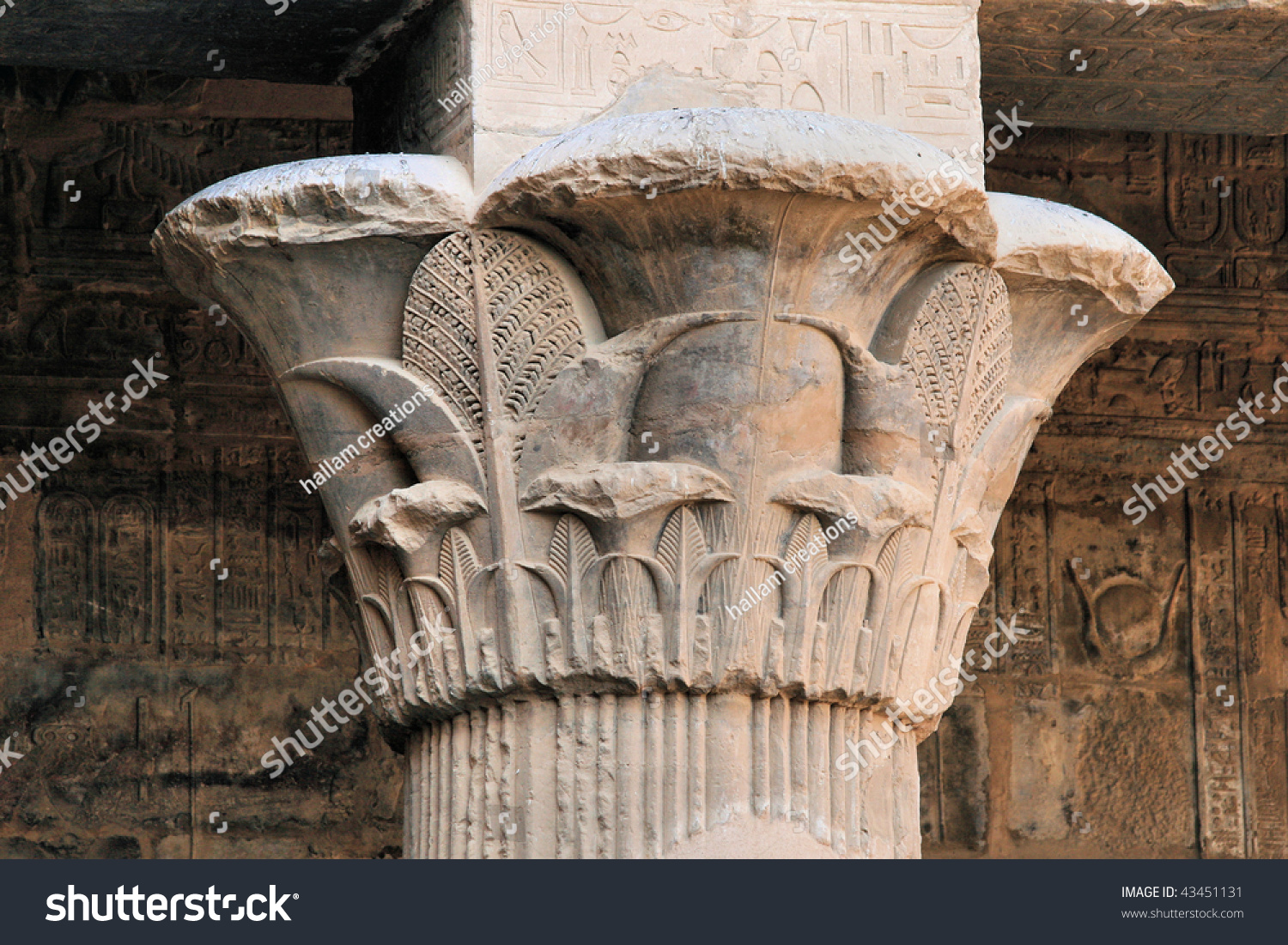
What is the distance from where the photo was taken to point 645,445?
4.05 metres

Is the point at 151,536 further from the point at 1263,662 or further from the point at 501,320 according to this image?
the point at 1263,662

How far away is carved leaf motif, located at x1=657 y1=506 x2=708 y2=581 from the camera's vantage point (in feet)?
13.2

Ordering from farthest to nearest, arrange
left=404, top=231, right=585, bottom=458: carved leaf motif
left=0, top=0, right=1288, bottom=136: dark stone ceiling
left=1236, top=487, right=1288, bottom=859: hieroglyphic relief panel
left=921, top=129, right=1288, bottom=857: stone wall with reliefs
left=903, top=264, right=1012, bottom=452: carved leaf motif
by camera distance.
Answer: left=1236, top=487, right=1288, bottom=859: hieroglyphic relief panel
left=921, top=129, right=1288, bottom=857: stone wall with reliefs
left=0, top=0, right=1288, bottom=136: dark stone ceiling
left=903, top=264, right=1012, bottom=452: carved leaf motif
left=404, top=231, right=585, bottom=458: carved leaf motif

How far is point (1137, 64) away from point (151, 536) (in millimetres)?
3183

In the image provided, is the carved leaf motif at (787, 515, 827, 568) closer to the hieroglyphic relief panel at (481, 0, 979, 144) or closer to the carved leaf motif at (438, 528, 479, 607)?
the carved leaf motif at (438, 528, 479, 607)

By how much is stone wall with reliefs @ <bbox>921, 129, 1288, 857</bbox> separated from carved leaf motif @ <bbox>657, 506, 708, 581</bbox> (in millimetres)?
3026

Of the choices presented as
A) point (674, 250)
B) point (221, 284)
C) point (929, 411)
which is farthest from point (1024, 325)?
point (221, 284)

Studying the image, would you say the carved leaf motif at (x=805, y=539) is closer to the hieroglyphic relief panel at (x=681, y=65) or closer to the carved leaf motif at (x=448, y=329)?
the carved leaf motif at (x=448, y=329)

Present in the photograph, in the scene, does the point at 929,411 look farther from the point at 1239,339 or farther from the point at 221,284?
the point at 1239,339

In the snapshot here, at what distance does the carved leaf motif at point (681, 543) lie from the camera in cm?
402

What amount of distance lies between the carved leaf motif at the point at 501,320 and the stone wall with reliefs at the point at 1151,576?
3.14 m

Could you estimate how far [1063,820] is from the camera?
6906 mm

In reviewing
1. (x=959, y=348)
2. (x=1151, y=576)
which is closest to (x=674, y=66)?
(x=959, y=348)

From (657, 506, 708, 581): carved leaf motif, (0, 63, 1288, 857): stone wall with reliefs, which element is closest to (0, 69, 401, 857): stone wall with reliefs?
(0, 63, 1288, 857): stone wall with reliefs
